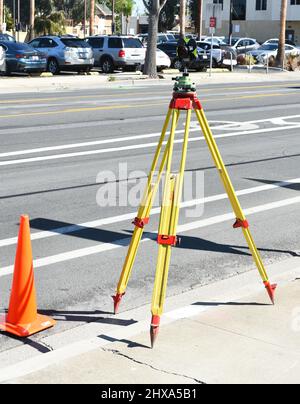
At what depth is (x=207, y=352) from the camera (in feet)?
17.4

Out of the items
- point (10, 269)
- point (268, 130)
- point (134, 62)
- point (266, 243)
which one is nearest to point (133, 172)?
point (266, 243)

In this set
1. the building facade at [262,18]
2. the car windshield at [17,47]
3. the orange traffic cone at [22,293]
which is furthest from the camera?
the building facade at [262,18]

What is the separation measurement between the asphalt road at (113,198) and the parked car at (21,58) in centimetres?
1304

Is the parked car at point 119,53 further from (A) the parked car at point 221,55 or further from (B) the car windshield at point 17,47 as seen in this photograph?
(A) the parked car at point 221,55

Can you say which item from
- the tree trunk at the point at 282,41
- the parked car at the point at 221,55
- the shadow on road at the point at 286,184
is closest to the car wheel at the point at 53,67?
the parked car at the point at 221,55

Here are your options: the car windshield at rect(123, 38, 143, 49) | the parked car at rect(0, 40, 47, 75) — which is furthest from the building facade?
the parked car at rect(0, 40, 47, 75)

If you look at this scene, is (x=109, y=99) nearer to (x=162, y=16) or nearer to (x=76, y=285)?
(x=76, y=285)

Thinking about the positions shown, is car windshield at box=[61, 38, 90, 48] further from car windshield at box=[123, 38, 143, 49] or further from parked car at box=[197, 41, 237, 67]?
parked car at box=[197, 41, 237, 67]

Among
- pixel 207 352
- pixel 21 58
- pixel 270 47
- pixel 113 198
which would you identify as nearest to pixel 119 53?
pixel 21 58

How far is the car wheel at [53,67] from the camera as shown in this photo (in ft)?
120

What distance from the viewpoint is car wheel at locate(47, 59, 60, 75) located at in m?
36.5

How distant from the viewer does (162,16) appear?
10638cm

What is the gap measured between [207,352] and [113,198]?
209 inches

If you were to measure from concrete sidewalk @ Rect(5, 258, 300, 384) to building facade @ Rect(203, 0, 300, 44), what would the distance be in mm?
86416
